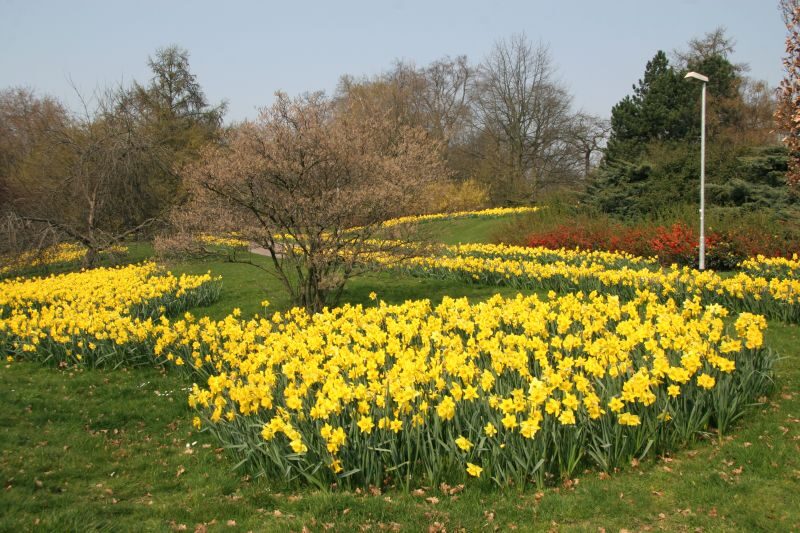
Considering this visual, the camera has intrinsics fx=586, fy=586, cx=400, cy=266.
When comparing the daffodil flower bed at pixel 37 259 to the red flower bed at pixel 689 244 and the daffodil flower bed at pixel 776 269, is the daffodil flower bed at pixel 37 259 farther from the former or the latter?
the daffodil flower bed at pixel 776 269

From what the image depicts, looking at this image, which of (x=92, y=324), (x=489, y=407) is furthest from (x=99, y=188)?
(x=489, y=407)

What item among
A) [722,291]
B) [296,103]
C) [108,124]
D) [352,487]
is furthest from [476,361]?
[108,124]

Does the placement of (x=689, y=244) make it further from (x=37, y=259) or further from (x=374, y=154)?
(x=37, y=259)

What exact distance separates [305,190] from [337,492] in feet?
20.0

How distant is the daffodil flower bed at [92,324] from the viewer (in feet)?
25.2

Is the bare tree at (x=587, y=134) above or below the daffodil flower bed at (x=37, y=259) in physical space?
above

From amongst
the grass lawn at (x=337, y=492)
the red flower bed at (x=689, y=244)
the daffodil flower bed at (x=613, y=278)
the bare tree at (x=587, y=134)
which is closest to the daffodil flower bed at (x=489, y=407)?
the grass lawn at (x=337, y=492)

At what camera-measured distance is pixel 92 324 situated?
809cm

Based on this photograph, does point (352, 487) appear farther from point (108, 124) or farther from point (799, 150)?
point (108, 124)

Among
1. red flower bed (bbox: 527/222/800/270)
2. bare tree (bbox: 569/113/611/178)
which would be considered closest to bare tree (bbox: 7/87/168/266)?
red flower bed (bbox: 527/222/800/270)

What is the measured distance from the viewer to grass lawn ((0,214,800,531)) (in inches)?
140

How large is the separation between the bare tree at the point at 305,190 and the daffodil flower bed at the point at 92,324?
1631 millimetres

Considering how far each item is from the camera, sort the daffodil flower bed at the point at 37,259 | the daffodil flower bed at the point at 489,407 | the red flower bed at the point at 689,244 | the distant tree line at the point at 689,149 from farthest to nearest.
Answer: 1. the distant tree line at the point at 689,149
2. the daffodil flower bed at the point at 37,259
3. the red flower bed at the point at 689,244
4. the daffodil flower bed at the point at 489,407

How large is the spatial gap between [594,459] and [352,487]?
170cm
